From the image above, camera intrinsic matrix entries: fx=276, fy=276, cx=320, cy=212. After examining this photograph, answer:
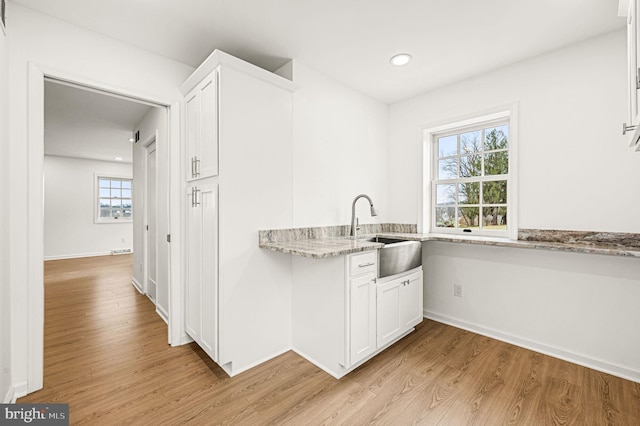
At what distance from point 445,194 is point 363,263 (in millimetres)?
1697

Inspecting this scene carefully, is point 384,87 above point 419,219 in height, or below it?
above

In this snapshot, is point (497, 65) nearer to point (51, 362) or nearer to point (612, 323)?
point (612, 323)

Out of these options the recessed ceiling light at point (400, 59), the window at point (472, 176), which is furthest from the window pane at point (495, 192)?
the recessed ceiling light at point (400, 59)

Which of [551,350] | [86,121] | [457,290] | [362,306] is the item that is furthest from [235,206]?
[86,121]

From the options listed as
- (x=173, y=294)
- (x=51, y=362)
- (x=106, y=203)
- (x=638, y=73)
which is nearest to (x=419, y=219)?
(x=638, y=73)

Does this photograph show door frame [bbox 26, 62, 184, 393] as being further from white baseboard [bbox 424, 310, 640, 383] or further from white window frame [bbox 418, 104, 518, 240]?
white baseboard [bbox 424, 310, 640, 383]

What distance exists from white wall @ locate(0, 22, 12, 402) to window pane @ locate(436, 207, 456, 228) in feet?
11.7

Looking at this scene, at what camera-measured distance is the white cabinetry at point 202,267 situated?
2.00 m

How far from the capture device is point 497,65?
251 centimetres

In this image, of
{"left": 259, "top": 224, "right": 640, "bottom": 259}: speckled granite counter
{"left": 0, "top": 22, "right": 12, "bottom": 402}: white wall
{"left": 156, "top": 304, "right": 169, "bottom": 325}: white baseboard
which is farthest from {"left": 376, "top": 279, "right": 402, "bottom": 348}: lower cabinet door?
{"left": 0, "top": 22, "right": 12, "bottom": 402}: white wall

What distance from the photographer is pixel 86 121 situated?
409 centimetres

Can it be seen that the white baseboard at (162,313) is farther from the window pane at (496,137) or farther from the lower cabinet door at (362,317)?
the window pane at (496,137)

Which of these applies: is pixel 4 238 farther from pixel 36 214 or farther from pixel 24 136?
pixel 24 136

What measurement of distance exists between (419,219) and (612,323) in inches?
66.4
